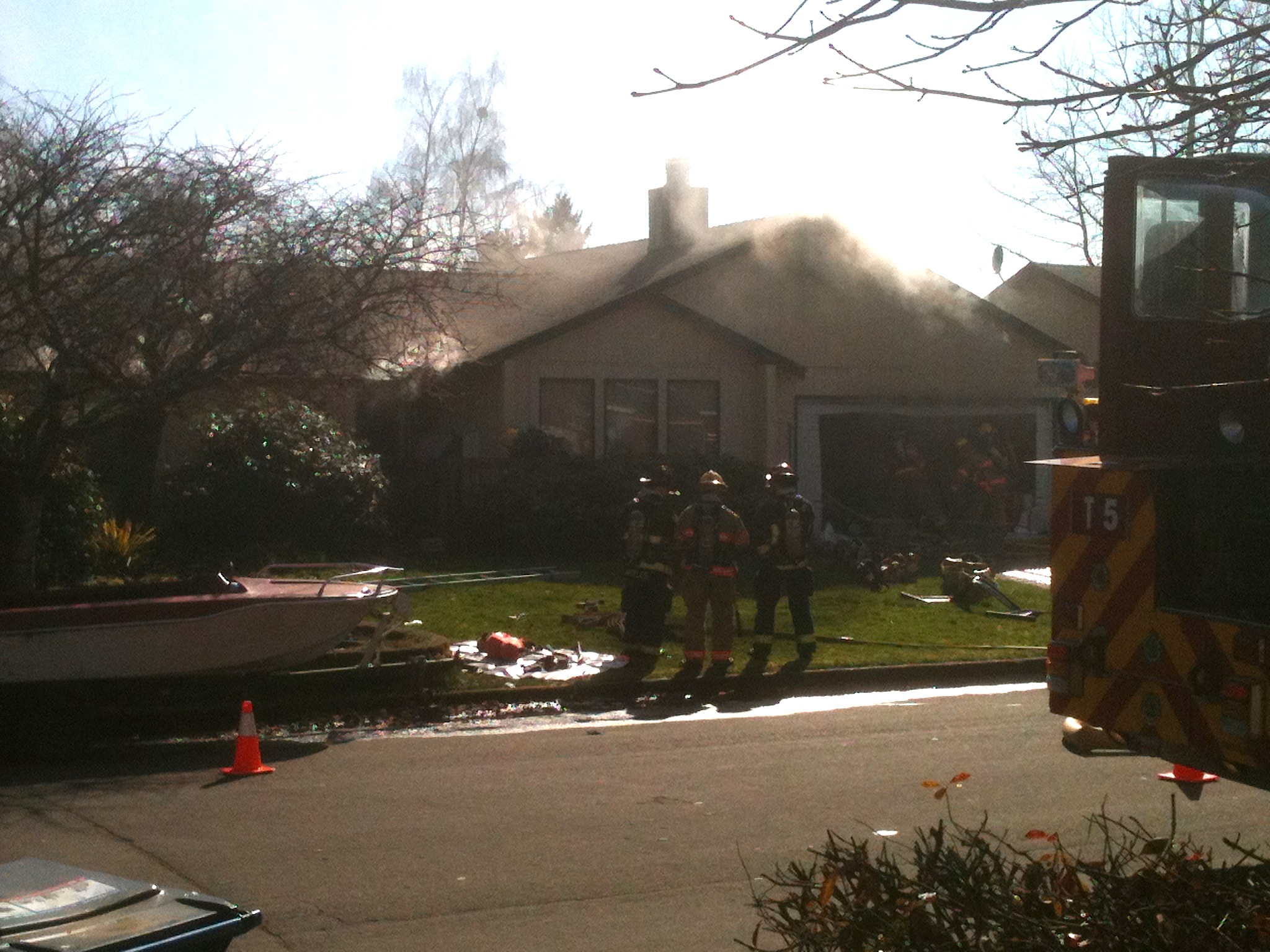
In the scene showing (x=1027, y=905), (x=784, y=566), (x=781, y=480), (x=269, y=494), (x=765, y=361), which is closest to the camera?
(x=1027, y=905)

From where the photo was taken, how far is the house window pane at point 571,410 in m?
21.7

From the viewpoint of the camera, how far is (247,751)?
868cm

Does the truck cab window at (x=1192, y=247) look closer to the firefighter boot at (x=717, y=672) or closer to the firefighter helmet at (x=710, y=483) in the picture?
the firefighter boot at (x=717, y=672)

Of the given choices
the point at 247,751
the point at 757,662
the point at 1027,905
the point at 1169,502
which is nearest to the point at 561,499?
the point at 757,662

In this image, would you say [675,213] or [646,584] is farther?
[675,213]

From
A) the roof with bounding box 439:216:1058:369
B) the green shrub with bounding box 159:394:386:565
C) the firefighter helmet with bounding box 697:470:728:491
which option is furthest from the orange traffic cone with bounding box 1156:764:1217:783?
the roof with bounding box 439:216:1058:369

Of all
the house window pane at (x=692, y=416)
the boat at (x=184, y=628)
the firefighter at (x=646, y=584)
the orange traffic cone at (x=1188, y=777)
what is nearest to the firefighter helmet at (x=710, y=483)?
the firefighter at (x=646, y=584)

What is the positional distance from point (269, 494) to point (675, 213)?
449 inches

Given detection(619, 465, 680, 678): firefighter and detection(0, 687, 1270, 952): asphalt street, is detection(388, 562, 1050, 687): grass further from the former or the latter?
detection(0, 687, 1270, 952): asphalt street

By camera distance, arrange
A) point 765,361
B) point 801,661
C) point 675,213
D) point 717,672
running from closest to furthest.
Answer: point 717,672 → point 801,661 → point 765,361 → point 675,213

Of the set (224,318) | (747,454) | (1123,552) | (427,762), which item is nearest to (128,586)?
(224,318)

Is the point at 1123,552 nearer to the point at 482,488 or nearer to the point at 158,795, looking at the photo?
the point at 158,795

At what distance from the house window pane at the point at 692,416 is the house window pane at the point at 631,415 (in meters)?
0.26

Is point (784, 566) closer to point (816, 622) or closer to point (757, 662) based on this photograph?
point (757, 662)
